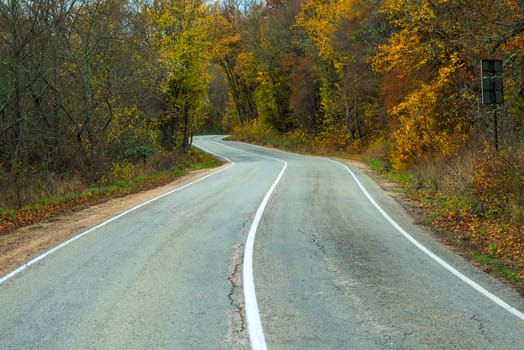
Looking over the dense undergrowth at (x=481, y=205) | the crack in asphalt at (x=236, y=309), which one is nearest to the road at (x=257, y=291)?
the crack in asphalt at (x=236, y=309)

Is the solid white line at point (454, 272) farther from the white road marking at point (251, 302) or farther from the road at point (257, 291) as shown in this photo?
the white road marking at point (251, 302)

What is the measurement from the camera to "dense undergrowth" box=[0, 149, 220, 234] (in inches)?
555

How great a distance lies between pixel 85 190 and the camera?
62.0 feet

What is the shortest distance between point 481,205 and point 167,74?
70.5ft

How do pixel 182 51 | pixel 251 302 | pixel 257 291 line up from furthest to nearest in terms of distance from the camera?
pixel 182 51 < pixel 257 291 < pixel 251 302

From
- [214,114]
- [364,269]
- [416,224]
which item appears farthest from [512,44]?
[214,114]

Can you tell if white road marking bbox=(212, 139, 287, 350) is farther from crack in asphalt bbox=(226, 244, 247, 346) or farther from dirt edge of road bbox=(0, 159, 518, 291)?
dirt edge of road bbox=(0, 159, 518, 291)

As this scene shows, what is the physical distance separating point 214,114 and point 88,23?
256ft

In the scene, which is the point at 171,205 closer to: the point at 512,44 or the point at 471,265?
the point at 471,265

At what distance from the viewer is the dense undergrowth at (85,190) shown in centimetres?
1411

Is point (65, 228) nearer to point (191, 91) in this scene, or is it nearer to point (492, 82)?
point (492, 82)

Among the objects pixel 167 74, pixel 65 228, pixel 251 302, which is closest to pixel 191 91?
pixel 167 74

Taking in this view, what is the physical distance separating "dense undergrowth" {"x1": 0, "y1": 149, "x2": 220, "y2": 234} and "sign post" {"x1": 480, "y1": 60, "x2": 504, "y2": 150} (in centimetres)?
1182

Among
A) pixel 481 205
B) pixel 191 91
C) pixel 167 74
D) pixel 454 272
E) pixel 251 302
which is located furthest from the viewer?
pixel 191 91
